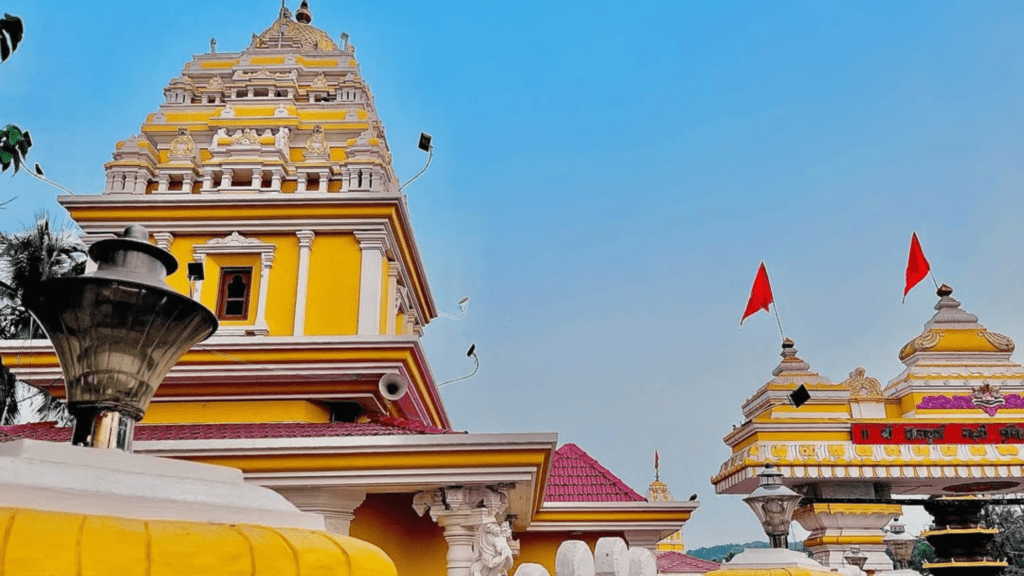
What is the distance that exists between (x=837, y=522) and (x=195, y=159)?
48.7 feet

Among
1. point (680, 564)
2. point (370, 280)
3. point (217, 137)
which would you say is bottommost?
point (680, 564)

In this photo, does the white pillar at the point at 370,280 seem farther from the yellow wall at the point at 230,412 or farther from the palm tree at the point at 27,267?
the palm tree at the point at 27,267

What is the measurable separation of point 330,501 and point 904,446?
45.9ft

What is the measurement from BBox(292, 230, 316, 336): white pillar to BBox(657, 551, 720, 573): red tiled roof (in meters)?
17.4

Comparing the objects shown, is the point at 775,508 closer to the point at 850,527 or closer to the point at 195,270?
the point at 195,270

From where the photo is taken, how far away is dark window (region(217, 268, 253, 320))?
10.9 m

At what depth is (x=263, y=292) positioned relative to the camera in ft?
35.2

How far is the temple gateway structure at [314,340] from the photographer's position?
23.2 feet

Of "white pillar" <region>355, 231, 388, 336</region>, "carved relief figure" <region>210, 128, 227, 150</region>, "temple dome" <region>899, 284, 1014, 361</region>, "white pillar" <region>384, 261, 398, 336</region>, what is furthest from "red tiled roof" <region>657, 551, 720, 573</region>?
"carved relief figure" <region>210, 128, 227, 150</region>

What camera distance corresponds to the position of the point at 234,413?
31.6ft

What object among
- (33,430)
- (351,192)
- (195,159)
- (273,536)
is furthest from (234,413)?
(273,536)

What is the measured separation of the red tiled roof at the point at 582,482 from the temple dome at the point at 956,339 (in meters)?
9.22

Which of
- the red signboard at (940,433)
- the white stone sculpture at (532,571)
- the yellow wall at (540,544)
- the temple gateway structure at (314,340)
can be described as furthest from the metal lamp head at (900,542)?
the white stone sculpture at (532,571)

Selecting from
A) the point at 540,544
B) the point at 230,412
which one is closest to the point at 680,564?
the point at 540,544
